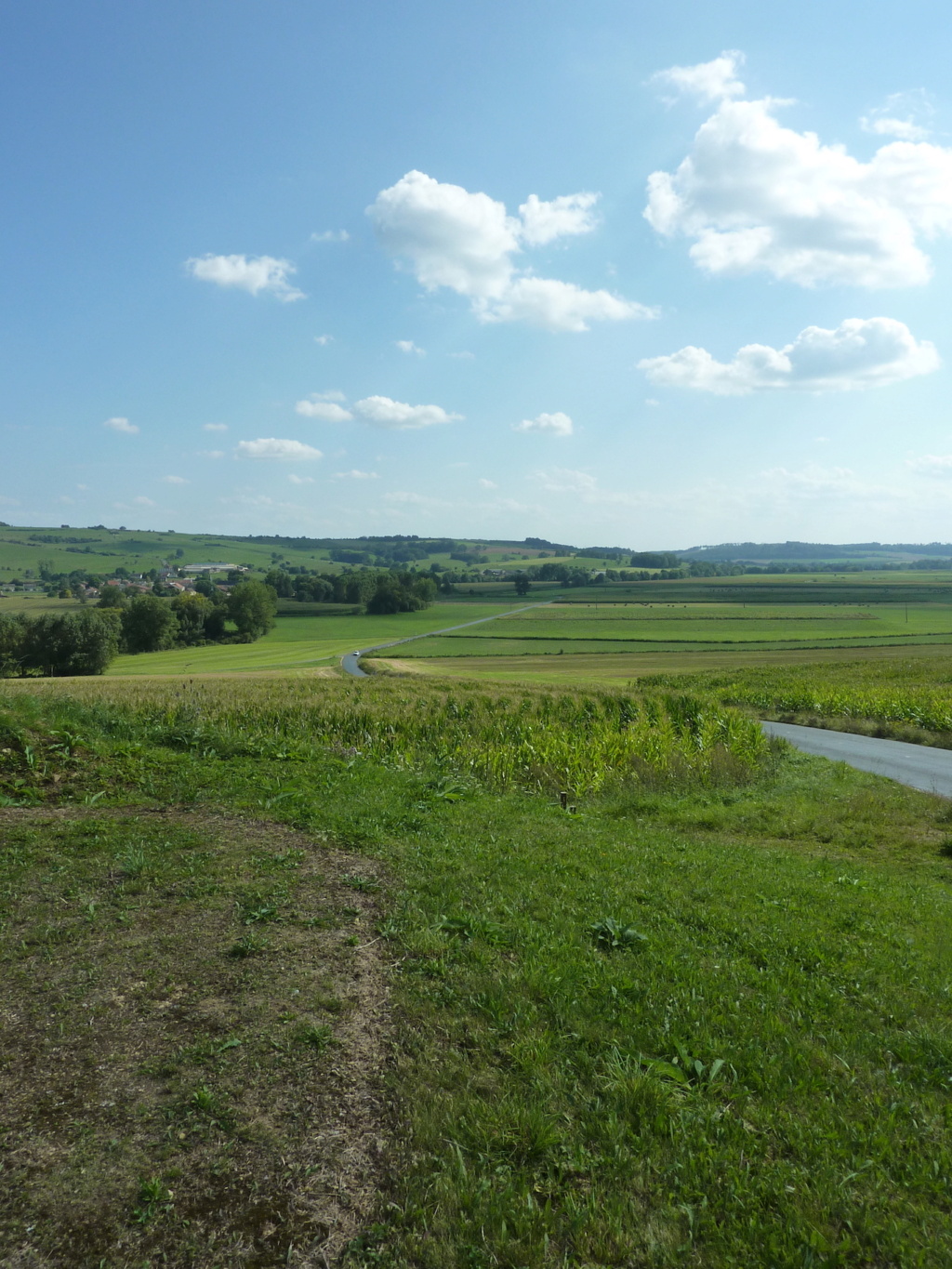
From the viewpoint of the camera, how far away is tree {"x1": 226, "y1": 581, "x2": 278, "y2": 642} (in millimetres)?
111375

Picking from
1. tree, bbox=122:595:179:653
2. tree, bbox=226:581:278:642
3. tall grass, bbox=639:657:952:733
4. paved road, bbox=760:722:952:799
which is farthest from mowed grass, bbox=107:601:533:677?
paved road, bbox=760:722:952:799

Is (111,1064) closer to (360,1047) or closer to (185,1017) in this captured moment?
(185,1017)

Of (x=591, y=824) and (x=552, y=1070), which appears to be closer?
(x=552, y=1070)

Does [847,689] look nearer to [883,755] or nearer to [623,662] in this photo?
[883,755]

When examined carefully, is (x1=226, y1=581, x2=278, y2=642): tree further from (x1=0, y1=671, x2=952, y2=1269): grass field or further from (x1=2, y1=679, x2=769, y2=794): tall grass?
(x1=0, y1=671, x2=952, y2=1269): grass field

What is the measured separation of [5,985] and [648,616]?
390 ft

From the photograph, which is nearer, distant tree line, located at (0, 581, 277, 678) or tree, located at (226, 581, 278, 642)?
distant tree line, located at (0, 581, 277, 678)

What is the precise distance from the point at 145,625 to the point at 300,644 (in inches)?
832

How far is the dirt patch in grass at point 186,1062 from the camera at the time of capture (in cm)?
391

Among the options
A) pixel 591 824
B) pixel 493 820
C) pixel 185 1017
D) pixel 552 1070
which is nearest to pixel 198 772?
pixel 493 820

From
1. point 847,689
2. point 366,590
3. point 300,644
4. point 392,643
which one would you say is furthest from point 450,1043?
point 366,590

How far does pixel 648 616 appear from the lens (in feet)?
394

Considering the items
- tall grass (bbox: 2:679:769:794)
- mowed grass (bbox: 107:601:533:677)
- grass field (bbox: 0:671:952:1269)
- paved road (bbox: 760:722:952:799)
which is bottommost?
mowed grass (bbox: 107:601:533:677)

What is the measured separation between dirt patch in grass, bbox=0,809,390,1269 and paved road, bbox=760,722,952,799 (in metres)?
17.9
